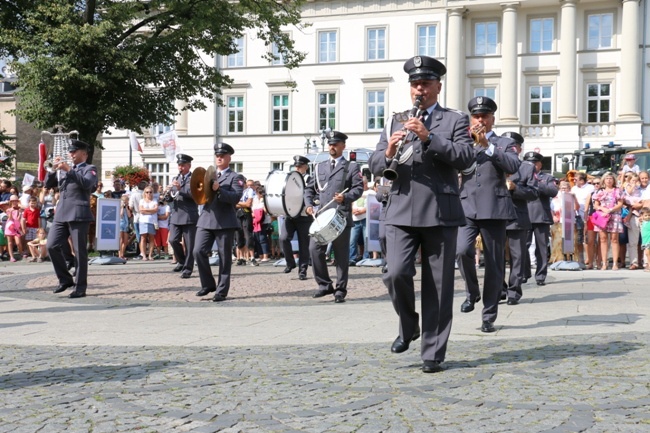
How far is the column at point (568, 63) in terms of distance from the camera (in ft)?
165

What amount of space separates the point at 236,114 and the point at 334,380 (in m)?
51.5

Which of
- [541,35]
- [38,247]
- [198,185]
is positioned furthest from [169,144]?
[541,35]

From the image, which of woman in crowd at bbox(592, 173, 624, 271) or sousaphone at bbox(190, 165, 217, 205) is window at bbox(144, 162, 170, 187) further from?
sousaphone at bbox(190, 165, 217, 205)

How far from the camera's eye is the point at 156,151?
186ft

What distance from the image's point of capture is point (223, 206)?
11.5 meters

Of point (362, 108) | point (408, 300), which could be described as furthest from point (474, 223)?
point (362, 108)

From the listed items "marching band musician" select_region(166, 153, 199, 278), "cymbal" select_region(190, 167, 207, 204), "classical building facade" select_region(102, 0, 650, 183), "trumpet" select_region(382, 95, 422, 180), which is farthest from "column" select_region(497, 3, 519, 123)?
"trumpet" select_region(382, 95, 422, 180)

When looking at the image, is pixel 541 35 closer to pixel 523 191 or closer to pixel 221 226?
pixel 523 191

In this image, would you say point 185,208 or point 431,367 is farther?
point 185,208

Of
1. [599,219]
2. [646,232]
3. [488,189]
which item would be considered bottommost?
[646,232]

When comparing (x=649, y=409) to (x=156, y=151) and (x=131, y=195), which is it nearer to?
(x=131, y=195)

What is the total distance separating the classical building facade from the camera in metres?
50.3

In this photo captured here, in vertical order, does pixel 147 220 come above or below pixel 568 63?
below

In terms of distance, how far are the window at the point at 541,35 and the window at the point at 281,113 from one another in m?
15.4
